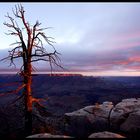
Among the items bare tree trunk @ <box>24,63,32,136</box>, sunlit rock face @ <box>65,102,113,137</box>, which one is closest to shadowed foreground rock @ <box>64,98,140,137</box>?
sunlit rock face @ <box>65,102,113,137</box>

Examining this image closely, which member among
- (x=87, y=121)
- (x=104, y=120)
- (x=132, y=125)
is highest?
(x=132, y=125)

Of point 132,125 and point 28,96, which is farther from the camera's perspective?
point 132,125

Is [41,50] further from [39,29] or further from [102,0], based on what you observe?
[102,0]

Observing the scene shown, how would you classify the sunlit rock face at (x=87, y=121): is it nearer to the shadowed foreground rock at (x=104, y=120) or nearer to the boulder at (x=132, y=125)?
the shadowed foreground rock at (x=104, y=120)

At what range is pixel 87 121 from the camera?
2941 centimetres

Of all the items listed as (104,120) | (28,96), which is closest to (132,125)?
(104,120)

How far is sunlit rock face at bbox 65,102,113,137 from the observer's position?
28500 mm

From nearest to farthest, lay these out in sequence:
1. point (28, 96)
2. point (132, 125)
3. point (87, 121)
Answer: point (28, 96), point (132, 125), point (87, 121)

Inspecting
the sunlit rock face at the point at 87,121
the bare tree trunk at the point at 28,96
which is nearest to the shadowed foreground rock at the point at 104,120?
the sunlit rock face at the point at 87,121

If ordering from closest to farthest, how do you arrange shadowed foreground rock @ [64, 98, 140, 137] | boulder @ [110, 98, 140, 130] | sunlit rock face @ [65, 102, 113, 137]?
shadowed foreground rock @ [64, 98, 140, 137] < boulder @ [110, 98, 140, 130] < sunlit rock face @ [65, 102, 113, 137]

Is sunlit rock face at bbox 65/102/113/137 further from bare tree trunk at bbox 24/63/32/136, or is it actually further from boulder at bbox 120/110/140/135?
bare tree trunk at bbox 24/63/32/136

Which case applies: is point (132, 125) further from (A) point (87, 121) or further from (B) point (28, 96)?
(B) point (28, 96)

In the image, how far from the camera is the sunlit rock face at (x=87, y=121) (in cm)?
2850

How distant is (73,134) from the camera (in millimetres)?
29672
